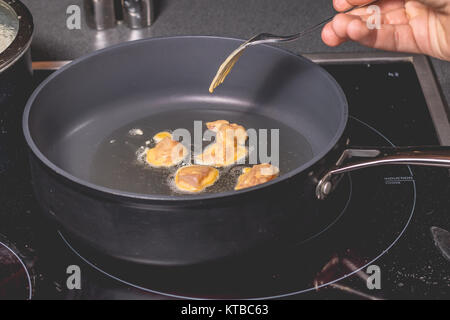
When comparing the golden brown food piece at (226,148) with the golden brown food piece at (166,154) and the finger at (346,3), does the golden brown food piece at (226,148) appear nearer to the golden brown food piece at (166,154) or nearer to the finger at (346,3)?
the golden brown food piece at (166,154)

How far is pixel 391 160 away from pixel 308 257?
0.59 ft

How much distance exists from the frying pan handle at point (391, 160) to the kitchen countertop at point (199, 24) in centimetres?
56

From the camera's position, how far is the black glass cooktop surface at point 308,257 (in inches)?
31.6

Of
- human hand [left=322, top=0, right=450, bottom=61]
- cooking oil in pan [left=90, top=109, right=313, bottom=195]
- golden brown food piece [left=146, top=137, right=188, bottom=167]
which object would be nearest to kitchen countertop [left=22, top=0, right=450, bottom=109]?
human hand [left=322, top=0, right=450, bottom=61]

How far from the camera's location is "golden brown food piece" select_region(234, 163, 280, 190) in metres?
0.91

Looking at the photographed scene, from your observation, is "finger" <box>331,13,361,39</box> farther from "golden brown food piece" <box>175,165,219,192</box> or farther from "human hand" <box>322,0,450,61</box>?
"golden brown food piece" <box>175,165,219,192</box>

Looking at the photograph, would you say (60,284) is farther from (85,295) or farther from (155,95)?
(155,95)

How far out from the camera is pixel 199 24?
1.44 metres

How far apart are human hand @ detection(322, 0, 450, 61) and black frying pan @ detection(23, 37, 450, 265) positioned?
0.41ft

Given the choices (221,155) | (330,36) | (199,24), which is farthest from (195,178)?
(199,24)

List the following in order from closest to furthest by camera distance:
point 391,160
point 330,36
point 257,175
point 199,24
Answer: point 391,160 → point 257,175 → point 330,36 → point 199,24

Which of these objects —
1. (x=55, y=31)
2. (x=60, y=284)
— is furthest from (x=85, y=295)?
(x=55, y=31)

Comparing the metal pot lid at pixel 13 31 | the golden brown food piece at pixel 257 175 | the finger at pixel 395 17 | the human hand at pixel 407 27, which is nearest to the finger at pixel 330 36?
the human hand at pixel 407 27

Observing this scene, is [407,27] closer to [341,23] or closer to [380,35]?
[380,35]
